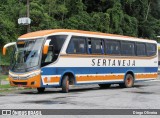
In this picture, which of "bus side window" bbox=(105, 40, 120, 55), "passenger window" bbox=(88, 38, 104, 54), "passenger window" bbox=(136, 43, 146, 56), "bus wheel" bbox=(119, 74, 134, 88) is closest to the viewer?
"passenger window" bbox=(88, 38, 104, 54)

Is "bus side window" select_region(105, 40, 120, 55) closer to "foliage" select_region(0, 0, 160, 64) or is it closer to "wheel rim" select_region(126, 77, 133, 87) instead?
"wheel rim" select_region(126, 77, 133, 87)

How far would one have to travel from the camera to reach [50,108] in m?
14.3

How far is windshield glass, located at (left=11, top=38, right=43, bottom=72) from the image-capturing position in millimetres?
21441

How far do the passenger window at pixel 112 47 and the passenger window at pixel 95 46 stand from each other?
0.60 metres

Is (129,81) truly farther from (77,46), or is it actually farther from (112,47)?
(77,46)

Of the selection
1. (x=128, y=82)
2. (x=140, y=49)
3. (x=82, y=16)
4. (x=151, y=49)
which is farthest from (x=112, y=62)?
(x=82, y=16)

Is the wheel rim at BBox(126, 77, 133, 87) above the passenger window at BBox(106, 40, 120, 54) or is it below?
below

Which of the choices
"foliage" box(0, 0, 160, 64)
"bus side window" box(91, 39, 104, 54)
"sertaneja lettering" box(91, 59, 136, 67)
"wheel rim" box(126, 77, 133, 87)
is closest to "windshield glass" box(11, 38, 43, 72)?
"bus side window" box(91, 39, 104, 54)

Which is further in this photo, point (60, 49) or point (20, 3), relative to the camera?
point (20, 3)

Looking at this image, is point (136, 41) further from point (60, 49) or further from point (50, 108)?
point (50, 108)

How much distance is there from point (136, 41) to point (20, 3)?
79.0 ft

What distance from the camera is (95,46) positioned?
24.9m

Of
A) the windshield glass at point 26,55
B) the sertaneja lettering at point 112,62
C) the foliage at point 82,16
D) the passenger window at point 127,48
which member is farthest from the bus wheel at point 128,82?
the foliage at point 82,16

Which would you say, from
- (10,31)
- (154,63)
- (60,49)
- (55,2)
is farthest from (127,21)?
(60,49)
